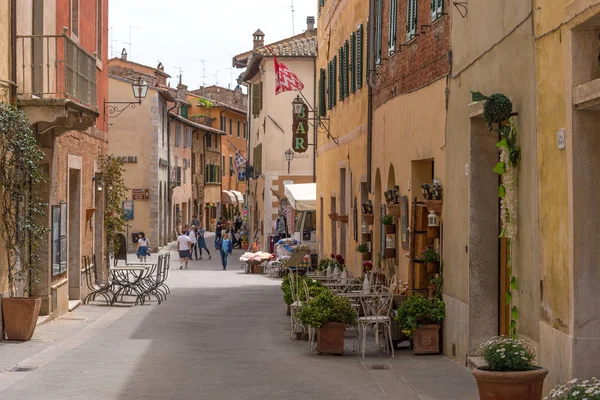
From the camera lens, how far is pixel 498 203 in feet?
42.1

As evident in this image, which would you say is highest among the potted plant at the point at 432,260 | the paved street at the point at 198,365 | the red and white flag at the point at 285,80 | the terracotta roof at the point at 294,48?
the terracotta roof at the point at 294,48

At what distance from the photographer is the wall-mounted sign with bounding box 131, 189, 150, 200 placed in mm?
52062

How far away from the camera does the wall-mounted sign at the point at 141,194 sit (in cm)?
5206

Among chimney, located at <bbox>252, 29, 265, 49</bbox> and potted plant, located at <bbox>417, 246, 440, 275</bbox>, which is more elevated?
chimney, located at <bbox>252, 29, 265, 49</bbox>

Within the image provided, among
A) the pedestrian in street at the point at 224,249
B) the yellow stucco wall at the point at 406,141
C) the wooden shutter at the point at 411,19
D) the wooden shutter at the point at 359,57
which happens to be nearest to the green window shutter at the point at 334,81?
the wooden shutter at the point at 359,57

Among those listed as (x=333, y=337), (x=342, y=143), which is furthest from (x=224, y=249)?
(x=333, y=337)

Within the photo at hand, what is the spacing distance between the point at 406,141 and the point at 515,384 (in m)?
9.00

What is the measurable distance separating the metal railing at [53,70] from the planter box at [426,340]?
637 cm

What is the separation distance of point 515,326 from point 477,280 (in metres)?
1.90

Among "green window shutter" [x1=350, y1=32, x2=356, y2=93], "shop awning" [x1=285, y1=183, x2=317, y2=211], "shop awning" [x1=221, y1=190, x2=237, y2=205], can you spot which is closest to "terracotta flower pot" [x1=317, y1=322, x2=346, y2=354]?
"green window shutter" [x1=350, y1=32, x2=356, y2=93]

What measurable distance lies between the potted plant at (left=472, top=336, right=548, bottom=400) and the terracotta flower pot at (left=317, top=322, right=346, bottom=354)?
18.6ft

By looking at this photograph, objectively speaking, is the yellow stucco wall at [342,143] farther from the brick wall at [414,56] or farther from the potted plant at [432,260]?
the potted plant at [432,260]

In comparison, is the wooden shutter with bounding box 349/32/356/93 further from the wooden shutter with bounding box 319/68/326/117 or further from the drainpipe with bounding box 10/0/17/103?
the drainpipe with bounding box 10/0/17/103

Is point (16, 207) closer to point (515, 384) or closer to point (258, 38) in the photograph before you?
point (515, 384)
